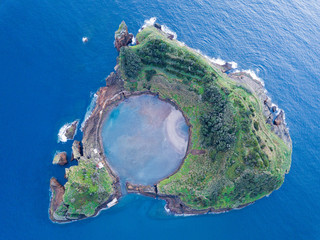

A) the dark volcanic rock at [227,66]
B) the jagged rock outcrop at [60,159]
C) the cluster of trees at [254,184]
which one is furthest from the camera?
the dark volcanic rock at [227,66]

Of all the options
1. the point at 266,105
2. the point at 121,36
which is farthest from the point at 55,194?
the point at 266,105

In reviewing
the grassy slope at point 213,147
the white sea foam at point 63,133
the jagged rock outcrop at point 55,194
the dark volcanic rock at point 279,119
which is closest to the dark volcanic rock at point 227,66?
the grassy slope at point 213,147

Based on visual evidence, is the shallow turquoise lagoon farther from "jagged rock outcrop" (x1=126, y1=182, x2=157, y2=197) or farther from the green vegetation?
the green vegetation

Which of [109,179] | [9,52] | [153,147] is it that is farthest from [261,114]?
[9,52]

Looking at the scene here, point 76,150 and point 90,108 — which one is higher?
point 90,108

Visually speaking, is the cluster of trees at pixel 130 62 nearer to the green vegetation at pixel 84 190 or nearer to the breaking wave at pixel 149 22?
the breaking wave at pixel 149 22

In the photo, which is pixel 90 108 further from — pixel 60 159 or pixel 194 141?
pixel 194 141

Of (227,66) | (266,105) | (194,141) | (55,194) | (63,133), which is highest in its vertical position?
(227,66)
